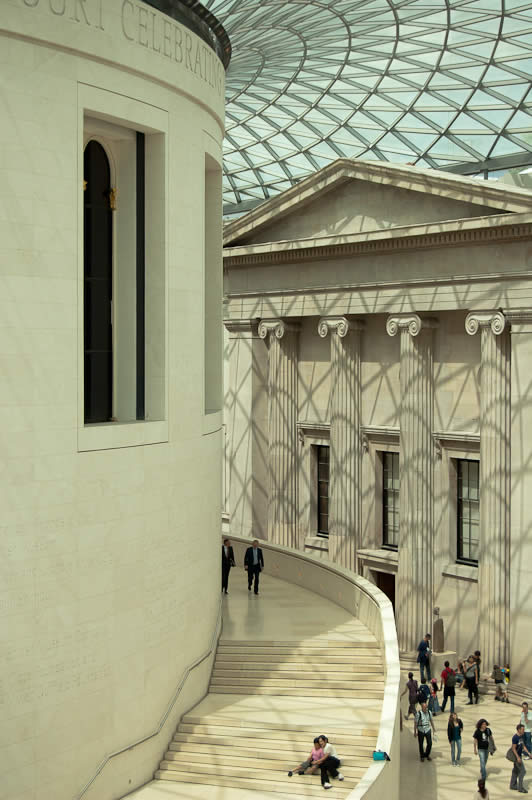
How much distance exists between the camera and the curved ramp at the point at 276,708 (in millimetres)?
17359

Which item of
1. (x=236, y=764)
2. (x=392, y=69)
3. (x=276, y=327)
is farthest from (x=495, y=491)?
(x=392, y=69)

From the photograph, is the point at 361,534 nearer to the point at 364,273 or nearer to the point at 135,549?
the point at 364,273

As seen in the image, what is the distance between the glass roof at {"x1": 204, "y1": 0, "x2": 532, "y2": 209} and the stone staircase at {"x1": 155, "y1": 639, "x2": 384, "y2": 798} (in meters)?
18.7

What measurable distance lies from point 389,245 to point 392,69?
43.8ft

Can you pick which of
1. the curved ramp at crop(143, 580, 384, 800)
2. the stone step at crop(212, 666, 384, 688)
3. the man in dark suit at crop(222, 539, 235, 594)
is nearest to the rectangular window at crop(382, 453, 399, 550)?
the man in dark suit at crop(222, 539, 235, 594)

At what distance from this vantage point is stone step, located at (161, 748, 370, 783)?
56.9 ft

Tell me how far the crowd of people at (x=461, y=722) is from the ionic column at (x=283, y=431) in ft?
30.4

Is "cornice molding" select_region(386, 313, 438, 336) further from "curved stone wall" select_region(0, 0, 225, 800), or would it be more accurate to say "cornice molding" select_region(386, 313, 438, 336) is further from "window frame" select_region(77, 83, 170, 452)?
"window frame" select_region(77, 83, 170, 452)

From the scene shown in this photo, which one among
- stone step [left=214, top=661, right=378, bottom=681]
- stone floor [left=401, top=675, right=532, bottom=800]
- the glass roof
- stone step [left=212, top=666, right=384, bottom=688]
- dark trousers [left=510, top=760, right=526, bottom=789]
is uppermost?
the glass roof

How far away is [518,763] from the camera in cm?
2112

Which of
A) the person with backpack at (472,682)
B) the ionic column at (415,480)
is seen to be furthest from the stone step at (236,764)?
the ionic column at (415,480)

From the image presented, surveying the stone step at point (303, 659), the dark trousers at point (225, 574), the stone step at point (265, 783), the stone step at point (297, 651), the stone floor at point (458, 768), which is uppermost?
the dark trousers at point (225, 574)

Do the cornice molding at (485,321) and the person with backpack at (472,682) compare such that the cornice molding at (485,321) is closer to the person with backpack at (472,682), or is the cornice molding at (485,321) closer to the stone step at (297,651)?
the person with backpack at (472,682)

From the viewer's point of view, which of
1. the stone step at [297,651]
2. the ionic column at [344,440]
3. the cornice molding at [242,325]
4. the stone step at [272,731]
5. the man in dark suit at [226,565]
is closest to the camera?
the stone step at [272,731]
